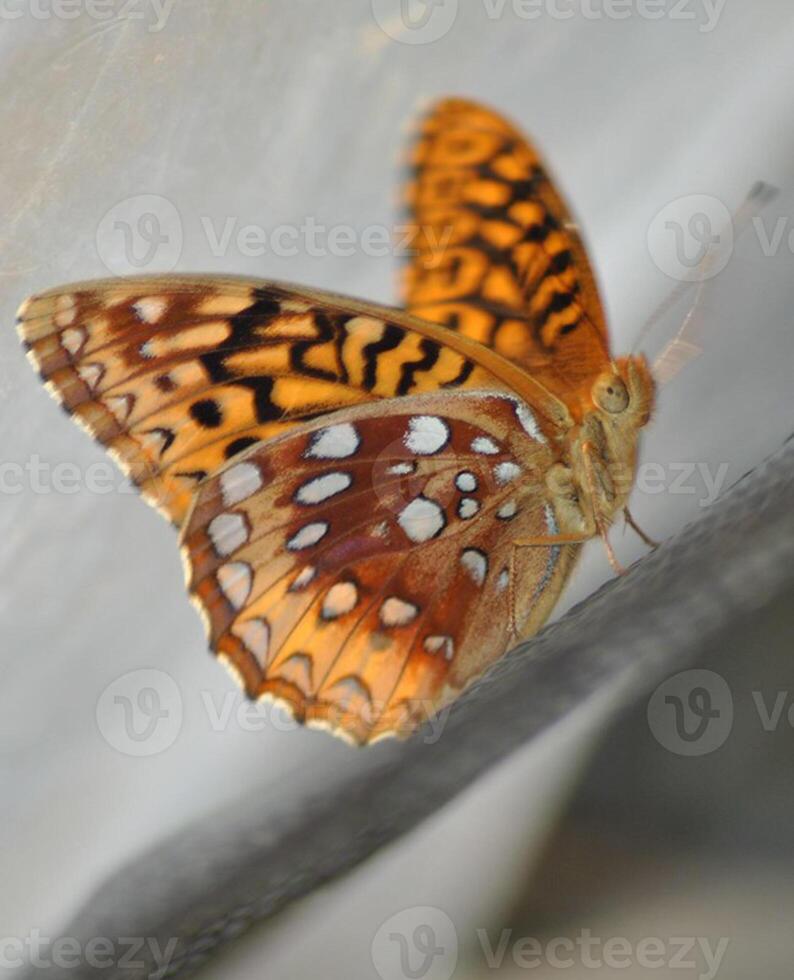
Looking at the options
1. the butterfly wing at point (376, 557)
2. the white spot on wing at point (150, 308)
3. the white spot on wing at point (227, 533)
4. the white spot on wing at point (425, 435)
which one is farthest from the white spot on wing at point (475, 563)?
the white spot on wing at point (150, 308)

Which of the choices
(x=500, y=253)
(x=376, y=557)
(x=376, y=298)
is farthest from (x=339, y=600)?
(x=376, y=298)

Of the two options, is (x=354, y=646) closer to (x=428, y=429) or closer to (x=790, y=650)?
(x=428, y=429)

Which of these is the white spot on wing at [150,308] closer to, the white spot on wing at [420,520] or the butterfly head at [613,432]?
the white spot on wing at [420,520]

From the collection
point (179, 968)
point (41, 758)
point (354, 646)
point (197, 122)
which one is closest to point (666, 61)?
point (197, 122)

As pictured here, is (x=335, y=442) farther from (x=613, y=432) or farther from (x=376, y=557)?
(x=613, y=432)

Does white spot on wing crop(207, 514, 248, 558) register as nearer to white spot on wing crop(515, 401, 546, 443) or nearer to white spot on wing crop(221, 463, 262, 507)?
white spot on wing crop(221, 463, 262, 507)

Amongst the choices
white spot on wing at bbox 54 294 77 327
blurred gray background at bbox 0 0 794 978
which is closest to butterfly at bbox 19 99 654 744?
white spot on wing at bbox 54 294 77 327

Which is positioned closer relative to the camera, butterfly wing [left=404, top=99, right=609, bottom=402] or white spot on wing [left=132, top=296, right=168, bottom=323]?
white spot on wing [left=132, top=296, right=168, bottom=323]

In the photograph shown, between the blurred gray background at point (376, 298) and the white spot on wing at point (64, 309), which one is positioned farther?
the blurred gray background at point (376, 298)

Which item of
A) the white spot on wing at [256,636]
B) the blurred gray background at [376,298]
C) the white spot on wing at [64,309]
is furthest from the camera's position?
the blurred gray background at [376,298]
